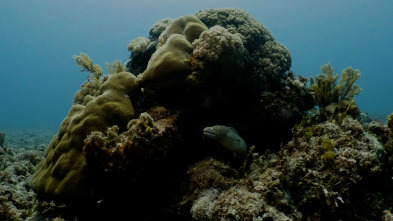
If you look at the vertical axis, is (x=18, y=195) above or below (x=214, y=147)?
below

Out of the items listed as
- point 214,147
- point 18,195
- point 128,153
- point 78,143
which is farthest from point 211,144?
point 18,195

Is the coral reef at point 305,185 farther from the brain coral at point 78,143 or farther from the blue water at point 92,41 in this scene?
the blue water at point 92,41

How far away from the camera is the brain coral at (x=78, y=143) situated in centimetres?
409

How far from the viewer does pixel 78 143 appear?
14.4 feet

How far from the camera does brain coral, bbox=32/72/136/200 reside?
409 cm

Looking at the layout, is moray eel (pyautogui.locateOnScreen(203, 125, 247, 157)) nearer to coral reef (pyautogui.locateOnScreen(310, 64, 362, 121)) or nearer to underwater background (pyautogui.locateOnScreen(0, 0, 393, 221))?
underwater background (pyautogui.locateOnScreen(0, 0, 393, 221))

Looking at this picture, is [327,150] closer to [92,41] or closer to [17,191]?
[17,191]

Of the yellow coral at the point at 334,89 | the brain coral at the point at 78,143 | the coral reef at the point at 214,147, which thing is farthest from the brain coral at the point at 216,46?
the yellow coral at the point at 334,89

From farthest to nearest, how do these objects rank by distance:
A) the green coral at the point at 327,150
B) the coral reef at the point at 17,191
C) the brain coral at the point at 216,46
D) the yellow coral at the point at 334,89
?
the yellow coral at the point at 334,89 → the brain coral at the point at 216,46 → the coral reef at the point at 17,191 → the green coral at the point at 327,150

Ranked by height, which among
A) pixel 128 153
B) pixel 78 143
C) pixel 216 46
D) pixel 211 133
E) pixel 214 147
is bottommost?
pixel 78 143

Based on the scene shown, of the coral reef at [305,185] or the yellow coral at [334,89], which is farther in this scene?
the yellow coral at [334,89]

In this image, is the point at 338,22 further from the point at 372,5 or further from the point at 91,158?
the point at 91,158

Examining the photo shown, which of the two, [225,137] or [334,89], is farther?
[334,89]

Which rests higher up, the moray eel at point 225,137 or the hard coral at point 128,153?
the moray eel at point 225,137
